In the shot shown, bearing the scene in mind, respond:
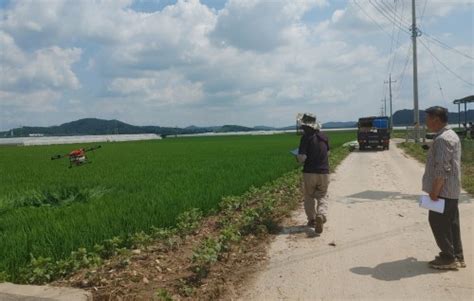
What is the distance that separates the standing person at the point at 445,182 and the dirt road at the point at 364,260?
22cm

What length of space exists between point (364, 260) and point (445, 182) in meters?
1.37

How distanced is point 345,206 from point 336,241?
10.3 feet

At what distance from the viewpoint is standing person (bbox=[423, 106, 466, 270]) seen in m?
5.21

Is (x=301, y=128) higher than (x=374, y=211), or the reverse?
(x=301, y=128)

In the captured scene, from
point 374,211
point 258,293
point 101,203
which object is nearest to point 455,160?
point 258,293

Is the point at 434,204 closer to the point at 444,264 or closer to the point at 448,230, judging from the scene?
the point at 448,230

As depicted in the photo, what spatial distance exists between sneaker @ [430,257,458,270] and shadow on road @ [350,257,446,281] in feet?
0.19

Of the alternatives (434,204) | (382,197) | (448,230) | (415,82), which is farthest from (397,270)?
(415,82)

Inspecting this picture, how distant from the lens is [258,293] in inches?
193

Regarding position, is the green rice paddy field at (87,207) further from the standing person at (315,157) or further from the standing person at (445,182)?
the standing person at (445,182)

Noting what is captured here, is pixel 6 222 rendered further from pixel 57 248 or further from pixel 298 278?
pixel 298 278

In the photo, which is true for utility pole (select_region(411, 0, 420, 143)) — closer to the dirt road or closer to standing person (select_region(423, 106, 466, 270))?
the dirt road

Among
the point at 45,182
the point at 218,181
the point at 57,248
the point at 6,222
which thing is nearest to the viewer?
the point at 57,248

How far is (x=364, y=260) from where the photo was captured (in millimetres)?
5805
